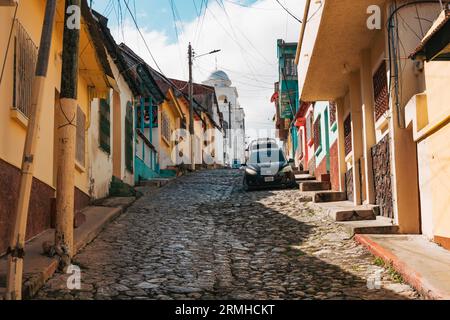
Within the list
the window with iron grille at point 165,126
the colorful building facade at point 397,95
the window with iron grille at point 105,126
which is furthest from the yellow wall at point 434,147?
the window with iron grille at point 165,126

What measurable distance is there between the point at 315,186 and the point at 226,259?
8496 mm

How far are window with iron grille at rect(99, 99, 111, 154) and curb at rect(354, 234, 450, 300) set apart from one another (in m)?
7.40

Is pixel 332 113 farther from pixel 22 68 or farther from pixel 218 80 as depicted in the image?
pixel 218 80

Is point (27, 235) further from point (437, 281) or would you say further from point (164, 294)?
point (437, 281)

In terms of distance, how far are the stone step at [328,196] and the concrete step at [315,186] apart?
2184mm

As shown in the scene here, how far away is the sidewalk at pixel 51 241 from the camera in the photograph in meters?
5.10

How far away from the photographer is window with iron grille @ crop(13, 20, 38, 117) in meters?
6.57

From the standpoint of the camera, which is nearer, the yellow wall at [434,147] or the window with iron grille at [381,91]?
the yellow wall at [434,147]

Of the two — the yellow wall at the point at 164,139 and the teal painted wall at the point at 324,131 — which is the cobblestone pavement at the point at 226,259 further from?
the yellow wall at the point at 164,139

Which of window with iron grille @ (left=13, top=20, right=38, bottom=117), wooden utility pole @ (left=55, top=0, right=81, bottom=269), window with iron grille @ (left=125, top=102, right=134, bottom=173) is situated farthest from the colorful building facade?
window with iron grille @ (left=125, top=102, right=134, bottom=173)

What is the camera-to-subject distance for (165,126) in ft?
79.5

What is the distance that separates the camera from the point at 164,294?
532 centimetres

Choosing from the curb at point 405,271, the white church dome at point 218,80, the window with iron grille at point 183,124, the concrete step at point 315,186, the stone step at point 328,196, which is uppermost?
the white church dome at point 218,80
